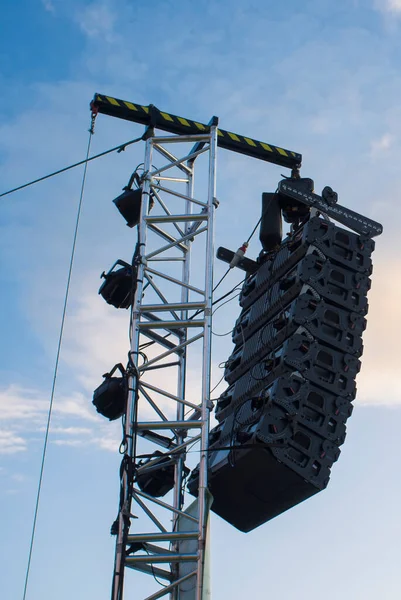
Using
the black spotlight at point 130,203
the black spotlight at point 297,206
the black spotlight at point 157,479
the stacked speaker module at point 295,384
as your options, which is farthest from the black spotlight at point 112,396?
the black spotlight at point 297,206

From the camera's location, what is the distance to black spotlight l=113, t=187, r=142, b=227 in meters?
10.9

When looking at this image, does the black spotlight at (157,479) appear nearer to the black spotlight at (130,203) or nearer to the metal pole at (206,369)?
the metal pole at (206,369)

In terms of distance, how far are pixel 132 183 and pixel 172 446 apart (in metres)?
3.16

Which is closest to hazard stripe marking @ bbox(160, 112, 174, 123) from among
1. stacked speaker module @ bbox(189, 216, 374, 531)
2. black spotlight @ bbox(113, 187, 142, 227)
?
black spotlight @ bbox(113, 187, 142, 227)

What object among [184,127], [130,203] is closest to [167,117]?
[184,127]

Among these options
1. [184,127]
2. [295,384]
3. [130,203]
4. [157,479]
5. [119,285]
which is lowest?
[157,479]

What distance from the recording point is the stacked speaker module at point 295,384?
29.2 ft

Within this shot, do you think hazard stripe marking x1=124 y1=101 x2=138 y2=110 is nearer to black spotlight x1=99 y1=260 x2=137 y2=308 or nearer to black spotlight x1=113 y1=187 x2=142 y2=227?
black spotlight x1=113 y1=187 x2=142 y2=227

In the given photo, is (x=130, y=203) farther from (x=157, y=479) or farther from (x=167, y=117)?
(x=157, y=479)

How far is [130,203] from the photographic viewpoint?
10953 mm

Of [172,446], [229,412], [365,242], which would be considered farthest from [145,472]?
[365,242]

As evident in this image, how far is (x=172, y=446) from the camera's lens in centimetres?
988

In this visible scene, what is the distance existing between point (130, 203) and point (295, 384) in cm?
319

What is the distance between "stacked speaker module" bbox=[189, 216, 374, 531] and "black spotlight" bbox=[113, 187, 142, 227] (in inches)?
71.7
